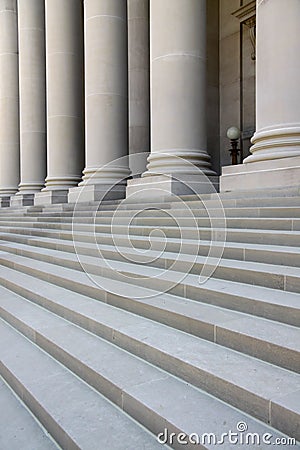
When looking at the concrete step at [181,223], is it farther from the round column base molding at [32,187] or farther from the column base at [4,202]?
the column base at [4,202]

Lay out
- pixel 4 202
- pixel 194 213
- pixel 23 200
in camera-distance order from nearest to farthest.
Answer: pixel 194 213 < pixel 23 200 < pixel 4 202

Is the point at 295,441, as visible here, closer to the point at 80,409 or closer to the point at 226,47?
the point at 80,409

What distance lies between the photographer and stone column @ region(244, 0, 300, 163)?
1068 cm

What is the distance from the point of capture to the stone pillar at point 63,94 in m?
21.2

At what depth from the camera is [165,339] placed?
521 centimetres

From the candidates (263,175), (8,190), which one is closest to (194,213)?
(263,175)

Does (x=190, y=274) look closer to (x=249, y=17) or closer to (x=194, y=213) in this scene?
(x=194, y=213)

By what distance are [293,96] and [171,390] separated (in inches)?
342

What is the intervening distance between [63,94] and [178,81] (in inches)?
374

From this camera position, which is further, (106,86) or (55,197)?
(55,197)

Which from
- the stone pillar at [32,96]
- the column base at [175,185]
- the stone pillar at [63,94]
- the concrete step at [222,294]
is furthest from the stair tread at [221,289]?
the stone pillar at [32,96]

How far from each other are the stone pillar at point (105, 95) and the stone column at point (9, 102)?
12095mm

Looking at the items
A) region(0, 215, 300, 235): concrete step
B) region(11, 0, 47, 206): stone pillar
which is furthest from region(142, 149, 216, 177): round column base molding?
region(11, 0, 47, 206): stone pillar

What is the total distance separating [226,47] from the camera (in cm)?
2270
